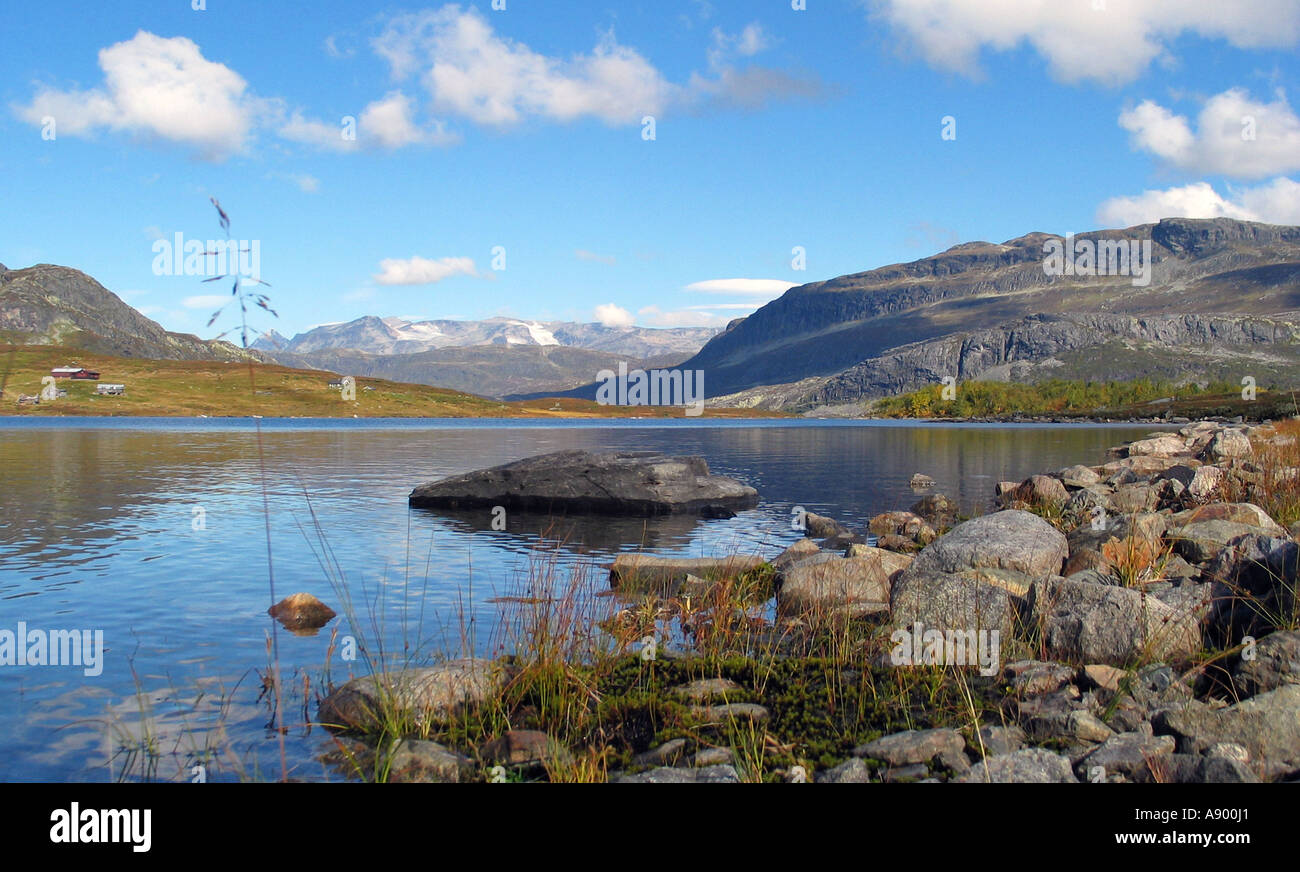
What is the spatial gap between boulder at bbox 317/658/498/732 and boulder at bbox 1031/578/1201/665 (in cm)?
777

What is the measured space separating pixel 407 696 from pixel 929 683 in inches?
264

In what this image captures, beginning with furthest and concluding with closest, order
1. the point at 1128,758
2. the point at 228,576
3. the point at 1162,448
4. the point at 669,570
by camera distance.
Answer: the point at 1162,448, the point at 228,576, the point at 669,570, the point at 1128,758

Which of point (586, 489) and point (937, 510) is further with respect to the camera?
point (586, 489)

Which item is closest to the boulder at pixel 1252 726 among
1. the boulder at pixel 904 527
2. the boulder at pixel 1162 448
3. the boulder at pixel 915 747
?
the boulder at pixel 915 747

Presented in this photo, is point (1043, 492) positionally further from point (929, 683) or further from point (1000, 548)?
point (929, 683)

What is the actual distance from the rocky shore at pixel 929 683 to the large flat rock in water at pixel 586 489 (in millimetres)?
16604

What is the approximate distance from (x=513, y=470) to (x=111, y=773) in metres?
25.6

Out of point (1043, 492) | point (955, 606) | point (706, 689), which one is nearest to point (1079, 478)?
point (1043, 492)

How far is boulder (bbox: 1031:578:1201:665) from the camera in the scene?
11430 mm

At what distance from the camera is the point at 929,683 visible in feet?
37.2
